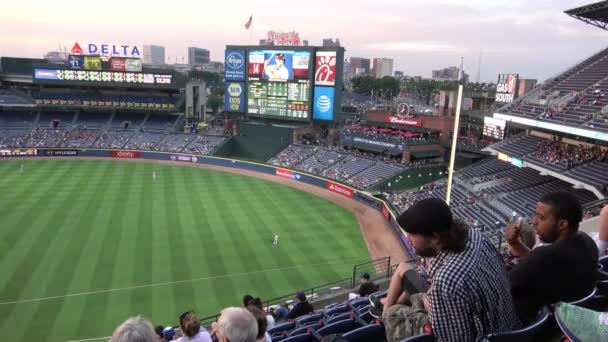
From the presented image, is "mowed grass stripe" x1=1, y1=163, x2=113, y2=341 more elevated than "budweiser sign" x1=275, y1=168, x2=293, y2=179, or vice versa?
"budweiser sign" x1=275, y1=168, x2=293, y2=179

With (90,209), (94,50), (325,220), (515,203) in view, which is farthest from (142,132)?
(515,203)

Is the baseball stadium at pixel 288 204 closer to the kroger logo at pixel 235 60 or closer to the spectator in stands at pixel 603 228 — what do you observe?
the spectator in stands at pixel 603 228

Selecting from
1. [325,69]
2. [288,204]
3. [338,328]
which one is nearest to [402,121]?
[325,69]

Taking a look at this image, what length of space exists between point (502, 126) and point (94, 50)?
51437 millimetres

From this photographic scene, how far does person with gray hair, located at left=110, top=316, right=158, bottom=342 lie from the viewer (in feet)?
8.95

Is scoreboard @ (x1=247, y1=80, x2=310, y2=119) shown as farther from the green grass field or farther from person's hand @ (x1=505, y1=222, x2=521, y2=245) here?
person's hand @ (x1=505, y1=222, x2=521, y2=245)

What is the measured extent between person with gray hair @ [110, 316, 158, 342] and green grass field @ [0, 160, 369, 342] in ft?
46.2

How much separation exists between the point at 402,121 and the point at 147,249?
31.1m

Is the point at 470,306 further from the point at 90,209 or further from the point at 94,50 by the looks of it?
the point at 94,50

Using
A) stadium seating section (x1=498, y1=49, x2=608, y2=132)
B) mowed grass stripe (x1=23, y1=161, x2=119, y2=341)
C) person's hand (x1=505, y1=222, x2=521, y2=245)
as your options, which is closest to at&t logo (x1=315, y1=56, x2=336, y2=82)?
stadium seating section (x1=498, y1=49, x2=608, y2=132)

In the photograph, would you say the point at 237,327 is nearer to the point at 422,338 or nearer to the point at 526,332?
the point at 422,338

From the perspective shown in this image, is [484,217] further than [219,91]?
No

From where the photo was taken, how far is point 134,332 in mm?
2773

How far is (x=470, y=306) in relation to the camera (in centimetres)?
307
